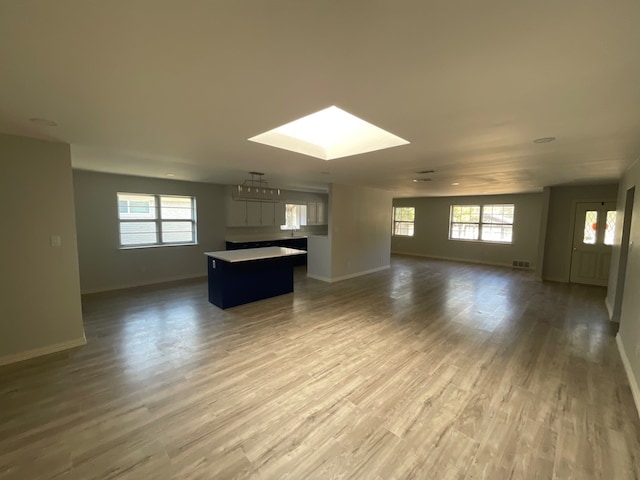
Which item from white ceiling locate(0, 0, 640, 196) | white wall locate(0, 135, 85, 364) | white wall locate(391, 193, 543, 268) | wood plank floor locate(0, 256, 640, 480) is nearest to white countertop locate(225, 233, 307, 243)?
wood plank floor locate(0, 256, 640, 480)

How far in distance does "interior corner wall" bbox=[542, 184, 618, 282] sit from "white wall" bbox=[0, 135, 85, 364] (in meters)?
9.23

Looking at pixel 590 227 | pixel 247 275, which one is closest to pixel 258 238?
pixel 247 275

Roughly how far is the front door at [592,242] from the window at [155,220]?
923 centimetres

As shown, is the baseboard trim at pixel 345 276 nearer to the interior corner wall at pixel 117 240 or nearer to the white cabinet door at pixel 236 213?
the white cabinet door at pixel 236 213

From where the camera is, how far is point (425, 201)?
10180mm

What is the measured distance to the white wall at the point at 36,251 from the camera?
2789mm

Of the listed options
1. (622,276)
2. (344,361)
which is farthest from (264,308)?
(622,276)

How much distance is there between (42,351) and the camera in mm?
3027

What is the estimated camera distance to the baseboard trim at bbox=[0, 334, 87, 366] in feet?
9.39

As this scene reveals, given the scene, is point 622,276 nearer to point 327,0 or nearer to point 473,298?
point 473,298

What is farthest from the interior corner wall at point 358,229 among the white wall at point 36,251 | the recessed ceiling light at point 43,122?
the recessed ceiling light at point 43,122

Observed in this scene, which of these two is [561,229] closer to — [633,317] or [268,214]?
[633,317]

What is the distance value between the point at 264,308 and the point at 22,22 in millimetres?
4033

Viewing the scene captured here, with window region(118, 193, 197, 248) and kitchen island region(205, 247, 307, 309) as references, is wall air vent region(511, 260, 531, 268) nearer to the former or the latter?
kitchen island region(205, 247, 307, 309)
